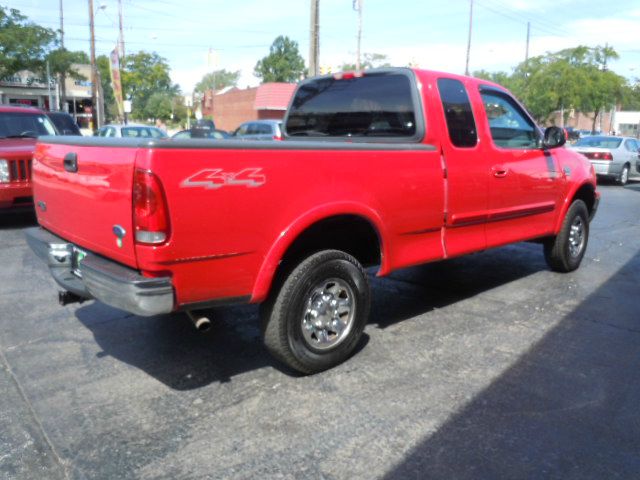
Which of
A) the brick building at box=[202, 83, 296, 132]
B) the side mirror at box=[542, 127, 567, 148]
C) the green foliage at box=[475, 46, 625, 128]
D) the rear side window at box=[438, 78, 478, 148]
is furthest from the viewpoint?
the brick building at box=[202, 83, 296, 132]

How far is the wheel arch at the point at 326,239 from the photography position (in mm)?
3363

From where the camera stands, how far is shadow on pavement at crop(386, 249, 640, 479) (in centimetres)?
281

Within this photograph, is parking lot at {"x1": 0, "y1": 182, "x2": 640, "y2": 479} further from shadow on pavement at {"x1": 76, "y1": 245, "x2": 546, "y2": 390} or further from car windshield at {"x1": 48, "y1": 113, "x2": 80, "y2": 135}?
car windshield at {"x1": 48, "y1": 113, "x2": 80, "y2": 135}

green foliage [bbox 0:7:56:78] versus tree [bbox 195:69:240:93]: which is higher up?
tree [bbox 195:69:240:93]

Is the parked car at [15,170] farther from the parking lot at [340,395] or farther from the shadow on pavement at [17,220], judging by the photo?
the parking lot at [340,395]

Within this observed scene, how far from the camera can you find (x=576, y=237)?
21.4 feet

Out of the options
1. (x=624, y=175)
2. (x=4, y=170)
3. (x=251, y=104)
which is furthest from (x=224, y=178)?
(x=251, y=104)

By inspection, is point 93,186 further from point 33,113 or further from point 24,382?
point 33,113

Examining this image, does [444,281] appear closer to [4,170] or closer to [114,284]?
[114,284]

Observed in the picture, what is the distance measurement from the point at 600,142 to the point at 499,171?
15663mm

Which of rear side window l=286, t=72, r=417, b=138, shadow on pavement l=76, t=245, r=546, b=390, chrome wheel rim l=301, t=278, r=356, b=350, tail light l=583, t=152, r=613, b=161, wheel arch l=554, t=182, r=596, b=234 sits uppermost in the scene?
rear side window l=286, t=72, r=417, b=138

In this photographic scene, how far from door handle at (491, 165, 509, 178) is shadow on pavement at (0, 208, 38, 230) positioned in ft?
23.2

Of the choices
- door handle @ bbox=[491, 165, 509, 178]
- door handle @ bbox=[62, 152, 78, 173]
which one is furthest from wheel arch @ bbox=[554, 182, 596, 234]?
door handle @ bbox=[62, 152, 78, 173]

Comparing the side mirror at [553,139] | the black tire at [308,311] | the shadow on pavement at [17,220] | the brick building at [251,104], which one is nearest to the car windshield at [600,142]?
the side mirror at [553,139]
